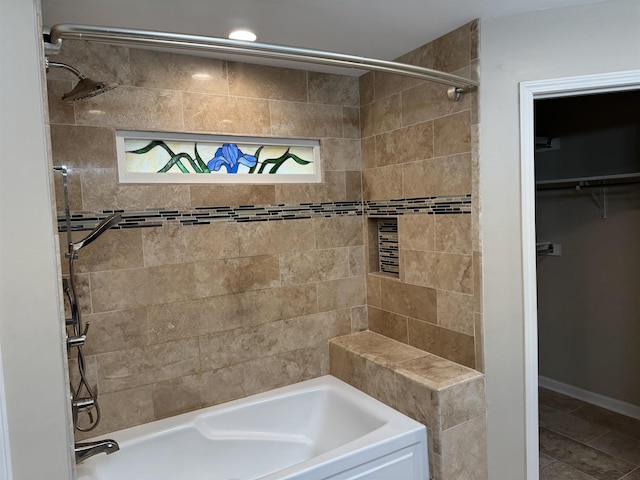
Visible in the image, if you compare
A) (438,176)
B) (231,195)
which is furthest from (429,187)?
(231,195)

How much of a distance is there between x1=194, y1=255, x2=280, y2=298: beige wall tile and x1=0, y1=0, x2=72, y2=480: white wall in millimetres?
1067

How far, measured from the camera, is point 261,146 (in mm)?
2695

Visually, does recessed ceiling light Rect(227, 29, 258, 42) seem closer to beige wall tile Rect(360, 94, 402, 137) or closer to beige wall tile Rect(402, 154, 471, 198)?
beige wall tile Rect(360, 94, 402, 137)

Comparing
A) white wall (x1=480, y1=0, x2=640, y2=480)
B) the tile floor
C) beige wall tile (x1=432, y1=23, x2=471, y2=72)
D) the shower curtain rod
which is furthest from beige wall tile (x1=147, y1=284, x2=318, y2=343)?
the tile floor

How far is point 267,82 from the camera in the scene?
2.62 meters

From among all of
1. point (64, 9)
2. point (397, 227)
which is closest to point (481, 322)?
point (397, 227)

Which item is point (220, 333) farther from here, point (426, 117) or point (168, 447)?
point (426, 117)

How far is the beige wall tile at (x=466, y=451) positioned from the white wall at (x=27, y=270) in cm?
164

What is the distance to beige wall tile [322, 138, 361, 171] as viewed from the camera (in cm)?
286

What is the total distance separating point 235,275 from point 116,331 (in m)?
0.67

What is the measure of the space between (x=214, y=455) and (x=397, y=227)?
1.65m

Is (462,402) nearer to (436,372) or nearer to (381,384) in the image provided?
(436,372)

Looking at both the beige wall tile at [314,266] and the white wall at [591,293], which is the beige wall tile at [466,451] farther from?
the white wall at [591,293]

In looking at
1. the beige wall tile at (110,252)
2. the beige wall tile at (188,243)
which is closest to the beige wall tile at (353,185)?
the beige wall tile at (188,243)
